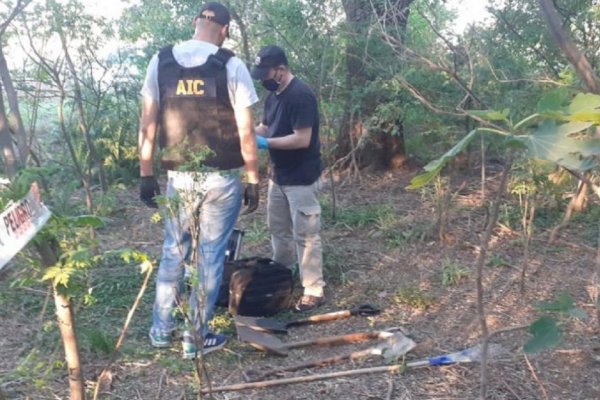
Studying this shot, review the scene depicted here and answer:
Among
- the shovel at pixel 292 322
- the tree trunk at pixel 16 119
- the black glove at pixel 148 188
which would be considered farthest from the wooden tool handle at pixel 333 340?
the tree trunk at pixel 16 119

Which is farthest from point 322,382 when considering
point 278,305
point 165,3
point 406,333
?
point 165,3

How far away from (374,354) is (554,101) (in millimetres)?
2456

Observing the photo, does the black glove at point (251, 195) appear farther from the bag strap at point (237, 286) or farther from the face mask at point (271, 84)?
the face mask at point (271, 84)

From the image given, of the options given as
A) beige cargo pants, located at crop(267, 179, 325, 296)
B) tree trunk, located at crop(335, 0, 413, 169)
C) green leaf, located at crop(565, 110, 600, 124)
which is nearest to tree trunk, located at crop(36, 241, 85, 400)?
green leaf, located at crop(565, 110, 600, 124)

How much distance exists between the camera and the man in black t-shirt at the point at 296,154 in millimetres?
4734

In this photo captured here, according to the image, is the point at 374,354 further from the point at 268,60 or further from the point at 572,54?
the point at 572,54

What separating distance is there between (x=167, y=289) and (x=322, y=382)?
1053mm

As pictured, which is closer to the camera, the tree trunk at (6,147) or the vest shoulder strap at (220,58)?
the tree trunk at (6,147)

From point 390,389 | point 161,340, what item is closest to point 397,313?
point 390,389

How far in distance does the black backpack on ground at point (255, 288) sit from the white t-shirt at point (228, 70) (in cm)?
120

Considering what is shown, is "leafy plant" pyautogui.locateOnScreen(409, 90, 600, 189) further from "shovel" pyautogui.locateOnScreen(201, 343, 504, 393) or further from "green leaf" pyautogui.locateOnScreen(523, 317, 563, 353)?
"shovel" pyautogui.locateOnScreen(201, 343, 504, 393)

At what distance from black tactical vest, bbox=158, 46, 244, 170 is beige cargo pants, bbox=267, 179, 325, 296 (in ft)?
2.74

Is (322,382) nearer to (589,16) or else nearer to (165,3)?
(589,16)

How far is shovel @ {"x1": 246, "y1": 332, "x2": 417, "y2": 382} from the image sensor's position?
3897 mm
